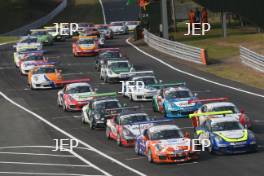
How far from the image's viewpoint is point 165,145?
29.7 meters

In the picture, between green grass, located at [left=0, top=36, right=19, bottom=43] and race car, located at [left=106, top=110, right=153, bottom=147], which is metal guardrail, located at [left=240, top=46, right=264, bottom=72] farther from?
green grass, located at [left=0, top=36, right=19, bottom=43]

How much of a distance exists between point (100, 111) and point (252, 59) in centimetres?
2075

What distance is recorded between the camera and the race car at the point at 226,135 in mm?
29719

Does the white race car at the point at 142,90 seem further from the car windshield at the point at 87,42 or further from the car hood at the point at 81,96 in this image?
the car windshield at the point at 87,42

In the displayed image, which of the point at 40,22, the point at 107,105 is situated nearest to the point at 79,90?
the point at 107,105

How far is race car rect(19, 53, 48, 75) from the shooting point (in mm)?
61719

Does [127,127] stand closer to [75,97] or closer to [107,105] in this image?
[107,105]

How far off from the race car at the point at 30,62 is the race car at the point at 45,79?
5.57 metres

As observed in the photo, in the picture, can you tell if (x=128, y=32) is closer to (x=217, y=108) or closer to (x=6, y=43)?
(x=6, y=43)

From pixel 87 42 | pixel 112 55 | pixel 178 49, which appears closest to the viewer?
pixel 112 55

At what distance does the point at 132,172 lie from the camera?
92.1 feet

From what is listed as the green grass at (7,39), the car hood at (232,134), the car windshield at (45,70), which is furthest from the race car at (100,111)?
the green grass at (7,39)

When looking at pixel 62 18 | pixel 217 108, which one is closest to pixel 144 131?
pixel 217 108

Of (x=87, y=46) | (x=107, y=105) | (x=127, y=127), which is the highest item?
(x=127, y=127)
